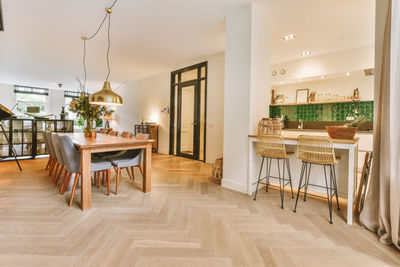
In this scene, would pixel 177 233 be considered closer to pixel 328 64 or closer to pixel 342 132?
pixel 342 132

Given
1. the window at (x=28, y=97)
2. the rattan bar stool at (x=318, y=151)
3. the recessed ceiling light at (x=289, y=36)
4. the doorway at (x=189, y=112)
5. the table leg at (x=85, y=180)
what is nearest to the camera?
the rattan bar stool at (x=318, y=151)

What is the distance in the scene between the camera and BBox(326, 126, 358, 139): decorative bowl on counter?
2110mm

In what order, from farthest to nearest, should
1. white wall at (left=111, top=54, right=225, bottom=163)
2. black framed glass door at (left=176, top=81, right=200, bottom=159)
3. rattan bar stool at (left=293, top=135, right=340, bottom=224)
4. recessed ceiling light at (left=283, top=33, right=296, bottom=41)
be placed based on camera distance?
black framed glass door at (left=176, top=81, right=200, bottom=159)
white wall at (left=111, top=54, right=225, bottom=163)
recessed ceiling light at (left=283, top=33, right=296, bottom=41)
rattan bar stool at (left=293, top=135, right=340, bottom=224)

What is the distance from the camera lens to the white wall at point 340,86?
4.28 m

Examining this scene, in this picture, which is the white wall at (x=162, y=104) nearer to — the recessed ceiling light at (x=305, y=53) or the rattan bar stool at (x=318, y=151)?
the recessed ceiling light at (x=305, y=53)

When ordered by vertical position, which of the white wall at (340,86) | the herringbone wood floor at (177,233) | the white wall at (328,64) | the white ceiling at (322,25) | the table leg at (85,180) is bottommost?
the herringbone wood floor at (177,233)

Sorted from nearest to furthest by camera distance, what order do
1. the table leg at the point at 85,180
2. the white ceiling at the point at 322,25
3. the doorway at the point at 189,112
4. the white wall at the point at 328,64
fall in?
the table leg at the point at 85,180 → the white ceiling at the point at 322,25 → the white wall at the point at 328,64 → the doorway at the point at 189,112

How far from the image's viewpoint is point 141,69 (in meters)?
6.35

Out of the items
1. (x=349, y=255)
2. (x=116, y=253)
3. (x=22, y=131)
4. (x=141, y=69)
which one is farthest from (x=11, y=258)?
(x=141, y=69)

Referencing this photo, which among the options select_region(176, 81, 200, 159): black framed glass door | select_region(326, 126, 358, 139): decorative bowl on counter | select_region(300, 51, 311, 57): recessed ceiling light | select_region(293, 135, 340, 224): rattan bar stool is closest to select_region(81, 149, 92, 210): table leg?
select_region(293, 135, 340, 224): rattan bar stool

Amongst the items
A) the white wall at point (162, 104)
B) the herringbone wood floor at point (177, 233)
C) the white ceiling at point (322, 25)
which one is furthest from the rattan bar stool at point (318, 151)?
Result: the white wall at point (162, 104)

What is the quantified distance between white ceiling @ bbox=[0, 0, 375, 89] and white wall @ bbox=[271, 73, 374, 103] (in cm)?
78

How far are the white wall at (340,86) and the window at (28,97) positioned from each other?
10.9m

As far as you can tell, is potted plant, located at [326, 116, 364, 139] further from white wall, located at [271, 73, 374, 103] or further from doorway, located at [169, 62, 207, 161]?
doorway, located at [169, 62, 207, 161]
